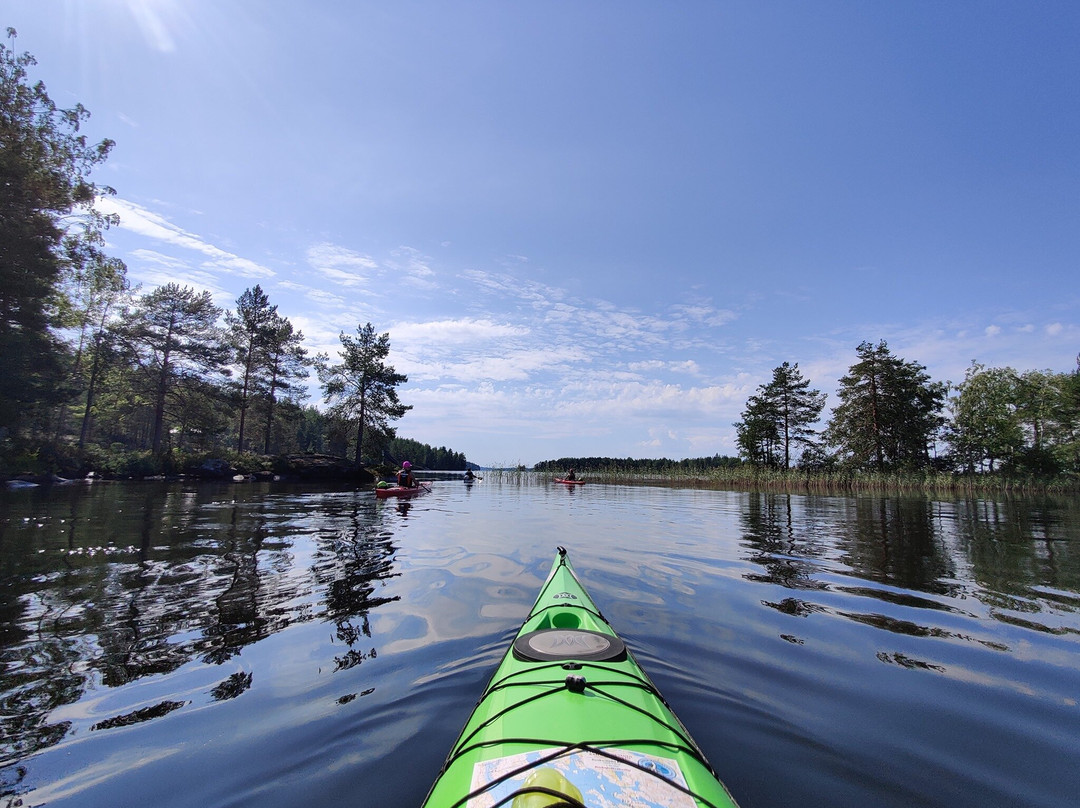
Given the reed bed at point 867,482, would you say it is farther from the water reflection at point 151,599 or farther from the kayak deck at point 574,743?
the kayak deck at point 574,743

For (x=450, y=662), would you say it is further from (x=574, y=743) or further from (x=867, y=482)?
(x=867, y=482)

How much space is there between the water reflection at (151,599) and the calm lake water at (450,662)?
37 mm

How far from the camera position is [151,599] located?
5.84 m

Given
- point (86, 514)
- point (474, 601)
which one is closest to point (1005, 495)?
point (474, 601)

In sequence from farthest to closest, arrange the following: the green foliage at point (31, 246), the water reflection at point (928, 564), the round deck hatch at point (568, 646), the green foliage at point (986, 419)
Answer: the green foliage at point (986, 419)
the green foliage at point (31, 246)
the water reflection at point (928, 564)
the round deck hatch at point (568, 646)

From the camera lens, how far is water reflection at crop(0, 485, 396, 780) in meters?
3.74

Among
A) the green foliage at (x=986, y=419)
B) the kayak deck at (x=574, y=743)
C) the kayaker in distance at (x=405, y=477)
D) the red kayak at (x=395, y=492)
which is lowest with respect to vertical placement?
the red kayak at (x=395, y=492)

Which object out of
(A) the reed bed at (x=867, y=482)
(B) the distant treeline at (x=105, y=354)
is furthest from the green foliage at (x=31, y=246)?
(A) the reed bed at (x=867, y=482)

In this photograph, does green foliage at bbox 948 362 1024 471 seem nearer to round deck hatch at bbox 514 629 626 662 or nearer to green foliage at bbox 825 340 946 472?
green foliage at bbox 825 340 946 472

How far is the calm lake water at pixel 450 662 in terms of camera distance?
2834 mm

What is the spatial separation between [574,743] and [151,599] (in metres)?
6.46

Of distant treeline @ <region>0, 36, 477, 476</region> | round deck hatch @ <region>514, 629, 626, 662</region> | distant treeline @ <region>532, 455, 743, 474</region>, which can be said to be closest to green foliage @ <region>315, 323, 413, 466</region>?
distant treeline @ <region>0, 36, 477, 476</region>

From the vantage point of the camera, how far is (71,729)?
3207mm

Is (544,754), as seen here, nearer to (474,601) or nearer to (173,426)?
(474,601)
